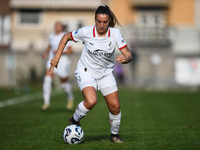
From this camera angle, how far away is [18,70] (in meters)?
23.0

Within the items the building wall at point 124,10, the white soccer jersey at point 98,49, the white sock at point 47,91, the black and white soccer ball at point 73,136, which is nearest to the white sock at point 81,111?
the black and white soccer ball at point 73,136

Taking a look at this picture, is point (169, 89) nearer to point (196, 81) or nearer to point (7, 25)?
point (196, 81)

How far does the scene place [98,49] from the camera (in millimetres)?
5664

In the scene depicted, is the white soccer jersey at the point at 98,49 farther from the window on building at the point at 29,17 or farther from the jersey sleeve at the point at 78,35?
the window on building at the point at 29,17

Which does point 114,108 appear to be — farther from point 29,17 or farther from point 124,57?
point 29,17

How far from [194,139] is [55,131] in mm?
2644

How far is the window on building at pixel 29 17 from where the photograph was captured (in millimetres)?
30219

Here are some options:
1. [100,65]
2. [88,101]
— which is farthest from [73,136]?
[100,65]

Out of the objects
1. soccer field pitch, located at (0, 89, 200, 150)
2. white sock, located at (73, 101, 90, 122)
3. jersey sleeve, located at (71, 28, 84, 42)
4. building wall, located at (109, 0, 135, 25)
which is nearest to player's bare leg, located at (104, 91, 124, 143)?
soccer field pitch, located at (0, 89, 200, 150)

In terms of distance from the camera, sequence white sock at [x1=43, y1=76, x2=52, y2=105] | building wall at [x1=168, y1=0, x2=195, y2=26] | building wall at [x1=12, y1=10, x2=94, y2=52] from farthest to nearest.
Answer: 1. building wall at [x1=168, y1=0, x2=195, y2=26]
2. building wall at [x1=12, y1=10, x2=94, y2=52]
3. white sock at [x1=43, y1=76, x2=52, y2=105]

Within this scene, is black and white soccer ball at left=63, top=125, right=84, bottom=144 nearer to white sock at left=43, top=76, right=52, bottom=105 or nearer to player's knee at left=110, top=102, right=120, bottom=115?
player's knee at left=110, top=102, right=120, bottom=115

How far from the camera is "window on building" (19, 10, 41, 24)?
30219 millimetres

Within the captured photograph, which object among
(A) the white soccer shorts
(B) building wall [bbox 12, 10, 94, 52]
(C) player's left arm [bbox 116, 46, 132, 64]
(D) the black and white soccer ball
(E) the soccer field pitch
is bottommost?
(E) the soccer field pitch

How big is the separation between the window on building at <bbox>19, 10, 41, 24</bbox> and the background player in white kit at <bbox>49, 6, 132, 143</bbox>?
82.7 feet
